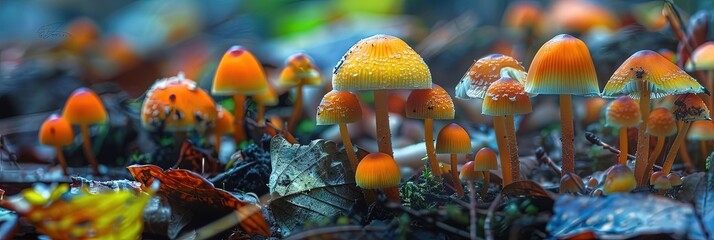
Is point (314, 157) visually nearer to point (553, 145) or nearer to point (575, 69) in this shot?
point (575, 69)

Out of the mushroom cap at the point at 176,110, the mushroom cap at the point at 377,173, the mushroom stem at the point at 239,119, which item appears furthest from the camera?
the mushroom stem at the point at 239,119

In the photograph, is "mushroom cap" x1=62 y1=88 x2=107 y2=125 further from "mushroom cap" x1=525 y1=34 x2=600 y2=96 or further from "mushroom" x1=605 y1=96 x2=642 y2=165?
"mushroom" x1=605 y1=96 x2=642 y2=165

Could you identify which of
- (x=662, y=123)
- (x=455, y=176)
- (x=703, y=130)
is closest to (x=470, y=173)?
(x=455, y=176)

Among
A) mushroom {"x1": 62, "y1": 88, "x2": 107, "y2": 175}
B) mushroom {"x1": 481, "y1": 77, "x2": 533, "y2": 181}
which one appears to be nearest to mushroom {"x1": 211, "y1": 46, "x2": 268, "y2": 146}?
mushroom {"x1": 62, "y1": 88, "x2": 107, "y2": 175}

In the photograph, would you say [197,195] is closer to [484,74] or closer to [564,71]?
[484,74]

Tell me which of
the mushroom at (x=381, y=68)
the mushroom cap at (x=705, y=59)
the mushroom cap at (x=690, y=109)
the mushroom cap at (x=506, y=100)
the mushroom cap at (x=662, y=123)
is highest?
the mushroom at (x=381, y=68)

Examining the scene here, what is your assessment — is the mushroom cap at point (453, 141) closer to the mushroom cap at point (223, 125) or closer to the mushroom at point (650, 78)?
the mushroom at point (650, 78)

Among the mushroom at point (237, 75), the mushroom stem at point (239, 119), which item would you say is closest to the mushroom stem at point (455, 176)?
the mushroom at point (237, 75)

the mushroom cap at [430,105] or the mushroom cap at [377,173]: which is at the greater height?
the mushroom cap at [430,105]
